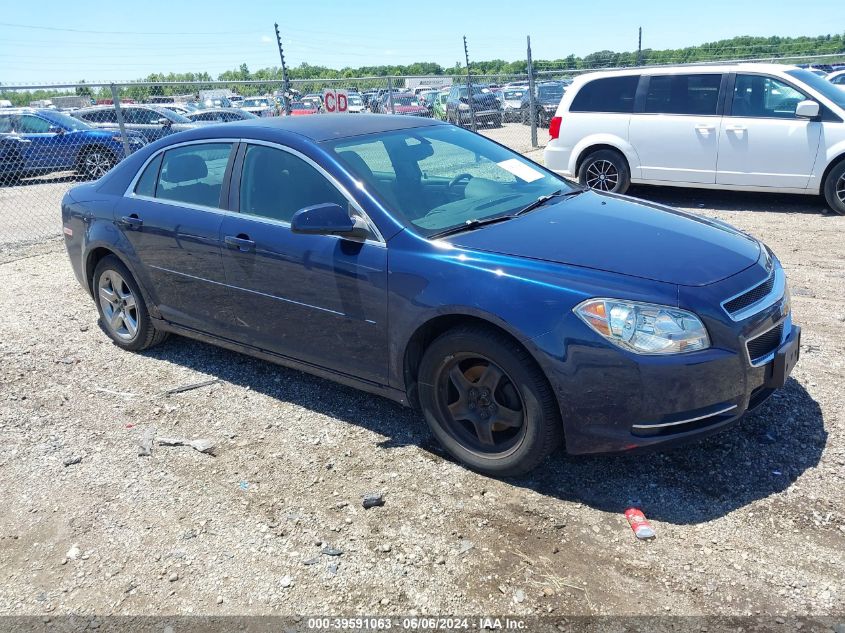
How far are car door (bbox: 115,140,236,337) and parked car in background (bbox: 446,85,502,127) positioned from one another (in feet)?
51.5

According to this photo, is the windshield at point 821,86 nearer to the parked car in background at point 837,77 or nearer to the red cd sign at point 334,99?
the red cd sign at point 334,99

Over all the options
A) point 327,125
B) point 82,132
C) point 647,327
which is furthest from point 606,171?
point 82,132

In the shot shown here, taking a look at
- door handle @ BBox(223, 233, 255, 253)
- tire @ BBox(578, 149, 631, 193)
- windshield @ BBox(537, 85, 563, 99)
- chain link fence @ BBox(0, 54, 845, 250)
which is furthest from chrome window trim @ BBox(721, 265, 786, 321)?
windshield @ BBox(537, 85, 563, 99)

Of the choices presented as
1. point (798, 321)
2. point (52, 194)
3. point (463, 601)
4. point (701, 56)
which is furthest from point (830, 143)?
point (701, 56)

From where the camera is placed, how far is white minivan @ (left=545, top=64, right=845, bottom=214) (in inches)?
333

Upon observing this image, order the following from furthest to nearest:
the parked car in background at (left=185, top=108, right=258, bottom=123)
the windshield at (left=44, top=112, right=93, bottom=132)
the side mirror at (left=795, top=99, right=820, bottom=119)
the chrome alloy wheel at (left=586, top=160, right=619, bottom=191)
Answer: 1. the parked car in background at (left=185, top=108, right=258, bottom=123)
2. the windshield at (left=44, top=112, right=93, bottom=132)
3. the chrome alloy wheel at (left=586, top=160, right=619, bottom=191)
4. the side mirror at (left=795, top=99, right=820, bottom=119)

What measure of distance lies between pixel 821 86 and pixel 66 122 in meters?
14.2

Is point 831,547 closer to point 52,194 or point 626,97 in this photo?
point 626,97

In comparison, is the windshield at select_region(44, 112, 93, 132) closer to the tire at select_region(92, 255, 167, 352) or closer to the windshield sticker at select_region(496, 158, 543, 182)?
the tire at select_region(92, 255, 167, 352)

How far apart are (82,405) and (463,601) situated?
3.09m

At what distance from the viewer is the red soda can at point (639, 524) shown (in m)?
3.01

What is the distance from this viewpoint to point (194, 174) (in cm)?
465

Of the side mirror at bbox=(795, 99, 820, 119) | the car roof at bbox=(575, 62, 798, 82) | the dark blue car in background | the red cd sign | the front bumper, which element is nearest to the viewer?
the front bumper

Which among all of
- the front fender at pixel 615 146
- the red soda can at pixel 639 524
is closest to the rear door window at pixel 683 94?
the front fender at pixel 615 146
